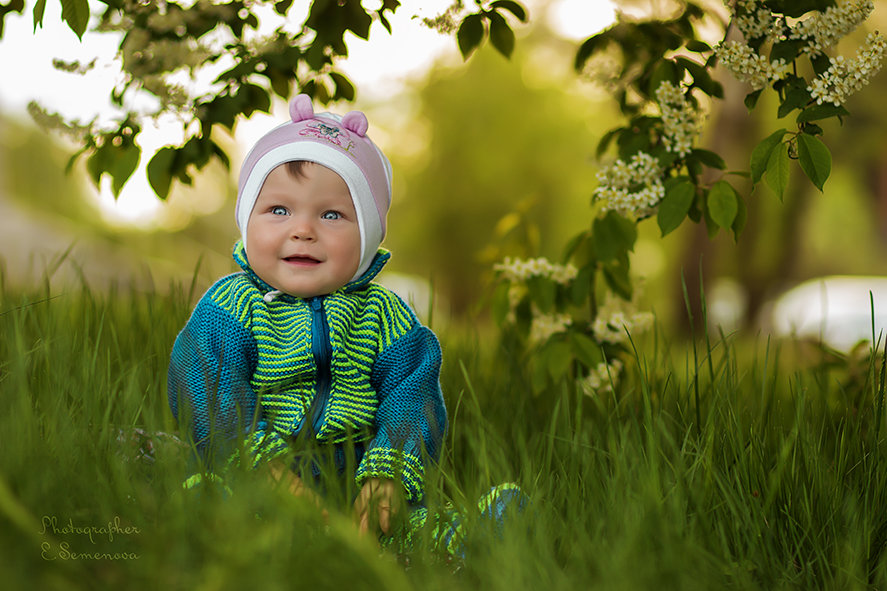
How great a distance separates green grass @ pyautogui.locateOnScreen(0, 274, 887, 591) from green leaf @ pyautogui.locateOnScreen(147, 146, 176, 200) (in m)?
0.48

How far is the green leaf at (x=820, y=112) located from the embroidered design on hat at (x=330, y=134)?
3.85ft

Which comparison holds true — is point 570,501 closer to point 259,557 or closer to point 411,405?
point 411,405

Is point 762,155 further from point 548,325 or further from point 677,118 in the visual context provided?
point 548,325

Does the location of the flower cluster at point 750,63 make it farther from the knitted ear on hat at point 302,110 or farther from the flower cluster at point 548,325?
the knitted ear on hat at point 302,110

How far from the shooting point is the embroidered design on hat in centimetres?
200

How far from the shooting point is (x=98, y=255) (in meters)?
9.80

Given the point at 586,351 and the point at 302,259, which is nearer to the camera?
the point at 302,259

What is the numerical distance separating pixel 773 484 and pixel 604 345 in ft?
3.51

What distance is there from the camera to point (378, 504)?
5.49 feet

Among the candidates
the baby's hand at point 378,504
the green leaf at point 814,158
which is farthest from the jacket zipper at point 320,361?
the green leaf at point 814,158

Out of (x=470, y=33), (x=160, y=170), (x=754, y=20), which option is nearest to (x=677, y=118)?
(x=754, y=20)

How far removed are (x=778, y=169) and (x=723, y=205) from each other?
235 mm


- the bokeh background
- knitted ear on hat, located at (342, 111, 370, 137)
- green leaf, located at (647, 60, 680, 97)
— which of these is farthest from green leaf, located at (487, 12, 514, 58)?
the bokeh background

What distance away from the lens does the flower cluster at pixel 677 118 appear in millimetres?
2285
